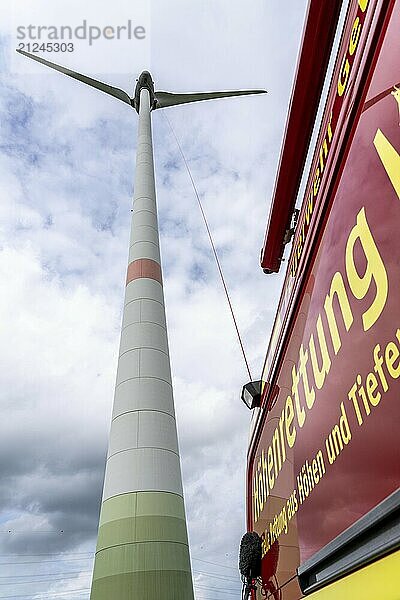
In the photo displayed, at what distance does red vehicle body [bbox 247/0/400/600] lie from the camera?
1650 mm

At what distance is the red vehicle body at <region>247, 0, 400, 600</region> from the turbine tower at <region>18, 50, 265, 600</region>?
12.1 metres

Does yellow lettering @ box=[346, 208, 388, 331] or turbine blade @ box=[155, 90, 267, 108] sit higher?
turbine blade @ box=[155, 90, 267, 108]

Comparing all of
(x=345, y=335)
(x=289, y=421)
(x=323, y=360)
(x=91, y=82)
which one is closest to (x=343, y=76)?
(x=345, y=335)

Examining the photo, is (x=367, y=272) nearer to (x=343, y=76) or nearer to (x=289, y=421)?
(x=343, y=76)

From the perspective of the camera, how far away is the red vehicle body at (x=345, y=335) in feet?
5.41

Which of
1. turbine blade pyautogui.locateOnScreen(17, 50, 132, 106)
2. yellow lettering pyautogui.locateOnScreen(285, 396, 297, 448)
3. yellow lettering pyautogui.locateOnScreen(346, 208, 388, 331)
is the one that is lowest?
yellow lettering pyautogui.locateOnScreen(346, 208, 388, 331)

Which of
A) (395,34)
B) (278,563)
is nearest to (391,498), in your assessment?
(395,34)

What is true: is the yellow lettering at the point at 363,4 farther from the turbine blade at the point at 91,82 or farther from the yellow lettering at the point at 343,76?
the turbine blade at the point at 91,82

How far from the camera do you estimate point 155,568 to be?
14367 millimetres

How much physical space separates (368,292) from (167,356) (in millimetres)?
18139

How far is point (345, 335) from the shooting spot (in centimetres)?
210

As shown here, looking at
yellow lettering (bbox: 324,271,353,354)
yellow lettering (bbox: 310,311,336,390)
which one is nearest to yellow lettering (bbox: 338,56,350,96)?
yellow lettering (bbox: 324,271,353,354)

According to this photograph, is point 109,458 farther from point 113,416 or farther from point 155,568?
point 155,568

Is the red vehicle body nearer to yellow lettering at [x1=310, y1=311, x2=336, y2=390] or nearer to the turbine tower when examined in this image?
yellow lettering at [x1=310, y1=311, x2=336, y2=390]
